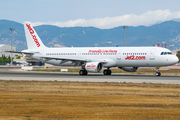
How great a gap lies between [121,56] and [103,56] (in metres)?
3.18

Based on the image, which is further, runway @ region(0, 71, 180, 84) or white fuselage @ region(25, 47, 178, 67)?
white fuselage @ region(25, 47, 178, 67)

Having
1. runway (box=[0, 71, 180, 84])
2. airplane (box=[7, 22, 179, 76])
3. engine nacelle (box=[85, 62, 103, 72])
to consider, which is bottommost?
runway (box=[0, 71, 180, 84])

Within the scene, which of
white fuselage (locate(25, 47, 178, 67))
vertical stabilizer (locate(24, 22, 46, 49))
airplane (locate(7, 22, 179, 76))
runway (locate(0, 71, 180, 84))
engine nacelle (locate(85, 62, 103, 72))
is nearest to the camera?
runway (locate(0, 71, 180, 84))

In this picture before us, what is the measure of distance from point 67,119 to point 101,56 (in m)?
36.2

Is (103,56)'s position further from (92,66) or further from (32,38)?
(32,38)

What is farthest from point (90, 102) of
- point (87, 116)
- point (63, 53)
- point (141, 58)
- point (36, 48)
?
point (36, 48)

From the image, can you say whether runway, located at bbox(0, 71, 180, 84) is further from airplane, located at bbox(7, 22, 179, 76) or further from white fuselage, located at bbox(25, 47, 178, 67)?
airplane, located at bbox(7, 22, 179, 76)

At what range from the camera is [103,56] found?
48281 mm

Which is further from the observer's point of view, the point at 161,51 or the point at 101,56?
the point at 101,56

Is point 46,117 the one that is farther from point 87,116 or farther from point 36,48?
point 36,48

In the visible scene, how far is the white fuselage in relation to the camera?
1763 inches

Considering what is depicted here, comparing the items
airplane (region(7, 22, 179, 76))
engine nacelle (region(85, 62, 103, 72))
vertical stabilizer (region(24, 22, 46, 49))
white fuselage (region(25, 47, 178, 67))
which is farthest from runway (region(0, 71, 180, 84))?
vertical stabilizer (region(24, 22, 46, 49))

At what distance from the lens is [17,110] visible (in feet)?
47.7

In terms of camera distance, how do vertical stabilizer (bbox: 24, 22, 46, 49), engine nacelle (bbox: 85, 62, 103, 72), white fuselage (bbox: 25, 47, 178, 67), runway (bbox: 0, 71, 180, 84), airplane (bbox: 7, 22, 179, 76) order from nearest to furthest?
1. runway (bbox: 0, 71, 180, 84)
2. white fuselage (bbox: 25, 47, 178, 67)
3. airplane (bbox: 7, 22, 179, 76)
4. engine nacelle (bbox: 85, 62, 103, 72)
5. vertical stabilizer (bbox: 24, 22, 46, 49)
